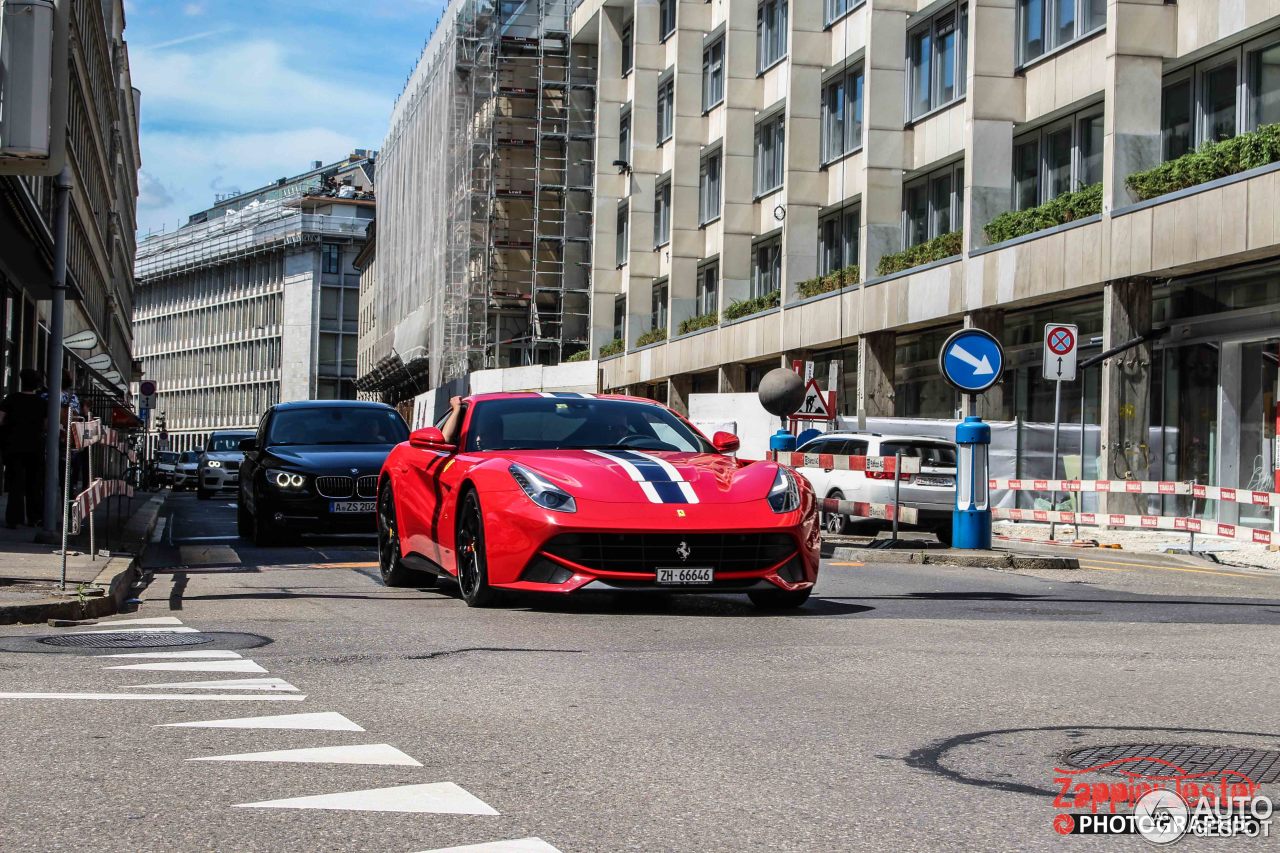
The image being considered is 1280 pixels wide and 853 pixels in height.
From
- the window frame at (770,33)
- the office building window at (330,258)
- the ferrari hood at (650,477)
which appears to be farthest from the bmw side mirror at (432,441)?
the office building window at (330,258)

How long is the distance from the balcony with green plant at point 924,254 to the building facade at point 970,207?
0.09 metres

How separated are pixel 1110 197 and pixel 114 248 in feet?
202

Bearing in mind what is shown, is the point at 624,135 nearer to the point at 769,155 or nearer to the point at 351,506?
the point at 769,155

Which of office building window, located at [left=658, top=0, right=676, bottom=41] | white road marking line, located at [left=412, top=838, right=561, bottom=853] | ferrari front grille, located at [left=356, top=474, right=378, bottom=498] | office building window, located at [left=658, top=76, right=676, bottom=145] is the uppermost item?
office building window, located at [left=658, top=0, right=676, bottom=41]

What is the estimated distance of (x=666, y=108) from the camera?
54750 mm

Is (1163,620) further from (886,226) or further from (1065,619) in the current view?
(886,226)

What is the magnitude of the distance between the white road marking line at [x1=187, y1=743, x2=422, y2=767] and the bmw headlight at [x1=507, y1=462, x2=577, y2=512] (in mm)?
4640

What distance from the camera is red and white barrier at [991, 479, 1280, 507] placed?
63.2 feet

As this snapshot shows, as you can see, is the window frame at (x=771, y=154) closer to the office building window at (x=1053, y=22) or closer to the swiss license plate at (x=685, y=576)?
the office building window at (x=1053, y=22)

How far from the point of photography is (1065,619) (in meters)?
10.8

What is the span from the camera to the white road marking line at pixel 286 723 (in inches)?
246

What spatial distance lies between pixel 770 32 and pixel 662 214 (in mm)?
10739

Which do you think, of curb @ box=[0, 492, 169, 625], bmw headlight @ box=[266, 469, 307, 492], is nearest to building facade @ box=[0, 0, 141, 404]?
bmw headlight @ box=[266, 469, 307, 492]

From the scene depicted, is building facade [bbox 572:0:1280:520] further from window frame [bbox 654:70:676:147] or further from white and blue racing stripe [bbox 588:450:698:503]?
white and blue racing stripe [bbox 588:450:698:503]
